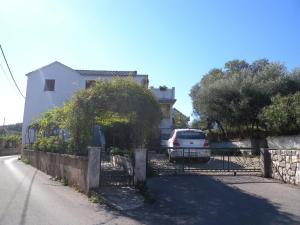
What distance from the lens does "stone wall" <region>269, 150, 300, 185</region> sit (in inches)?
458

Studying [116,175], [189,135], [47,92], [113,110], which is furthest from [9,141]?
[116,175]

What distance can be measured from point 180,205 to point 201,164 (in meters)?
6.03

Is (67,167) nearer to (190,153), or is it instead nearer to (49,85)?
(190,153)

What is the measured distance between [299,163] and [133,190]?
16.7 feet

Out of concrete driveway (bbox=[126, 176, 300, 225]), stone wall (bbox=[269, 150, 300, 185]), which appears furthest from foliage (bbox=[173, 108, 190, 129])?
concrete driveway (bbox=[126, 176, 300, 225])

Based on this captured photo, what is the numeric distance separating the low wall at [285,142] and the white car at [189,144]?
6168mm

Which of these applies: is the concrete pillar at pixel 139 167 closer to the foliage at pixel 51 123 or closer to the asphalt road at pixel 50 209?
the asphalt road at pixel 50 209

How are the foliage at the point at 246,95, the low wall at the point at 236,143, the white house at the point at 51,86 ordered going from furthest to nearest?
the white house at the point at 51,86
the low wall at the point at 236,143
the foliage at the point at 246,95

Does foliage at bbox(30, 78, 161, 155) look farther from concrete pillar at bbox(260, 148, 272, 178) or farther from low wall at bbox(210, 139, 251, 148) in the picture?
low wall at bbox(210, 139, 251, 148)

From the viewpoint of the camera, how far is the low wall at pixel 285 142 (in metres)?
19.6

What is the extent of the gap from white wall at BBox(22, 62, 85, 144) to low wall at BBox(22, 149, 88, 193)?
15.8m

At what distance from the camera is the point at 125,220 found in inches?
324

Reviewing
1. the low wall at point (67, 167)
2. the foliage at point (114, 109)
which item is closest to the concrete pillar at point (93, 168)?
the low wall at point (67, 167)

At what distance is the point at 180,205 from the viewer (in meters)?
9.44
